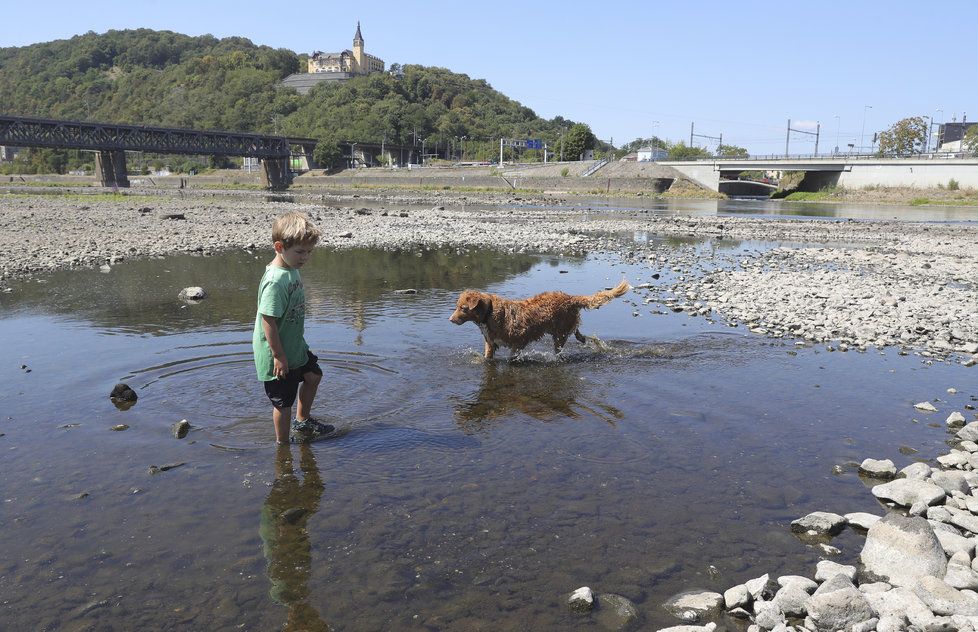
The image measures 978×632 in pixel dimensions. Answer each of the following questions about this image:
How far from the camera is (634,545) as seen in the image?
4.94 metres

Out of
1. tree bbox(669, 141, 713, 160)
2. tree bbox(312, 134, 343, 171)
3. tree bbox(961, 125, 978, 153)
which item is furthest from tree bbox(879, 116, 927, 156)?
tree bbox(312, 134, 343, 171)

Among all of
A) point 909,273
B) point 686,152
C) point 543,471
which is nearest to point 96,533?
point 543,471

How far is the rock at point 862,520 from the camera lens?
16.8ft

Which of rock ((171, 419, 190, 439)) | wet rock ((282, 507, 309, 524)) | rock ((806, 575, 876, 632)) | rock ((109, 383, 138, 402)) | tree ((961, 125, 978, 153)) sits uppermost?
tree ((961, 125, 978, 153))

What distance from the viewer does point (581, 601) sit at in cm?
416

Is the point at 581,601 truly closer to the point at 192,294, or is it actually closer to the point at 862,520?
the point at 862,520

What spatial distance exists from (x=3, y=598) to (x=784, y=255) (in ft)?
80.9

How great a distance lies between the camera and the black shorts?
609 cm

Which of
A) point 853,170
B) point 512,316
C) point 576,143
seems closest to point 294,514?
point 512,316

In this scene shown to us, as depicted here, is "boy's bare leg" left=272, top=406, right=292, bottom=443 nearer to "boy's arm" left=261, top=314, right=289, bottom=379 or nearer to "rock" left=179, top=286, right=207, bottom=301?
"boy's arm" left=261, top=314, right=289, bottom=379

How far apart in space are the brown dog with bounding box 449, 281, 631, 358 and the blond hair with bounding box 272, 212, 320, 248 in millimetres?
3961

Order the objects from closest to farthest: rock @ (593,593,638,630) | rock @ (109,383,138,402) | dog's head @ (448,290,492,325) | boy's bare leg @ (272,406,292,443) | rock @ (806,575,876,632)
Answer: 1. rock @ (806,575,876,632)
2. rock @ (593,593,638,630)
3. boy's bare leg @ (272,406,292,443)
4. rock @ (109,383,138,402)
5. dog's head @ (448,290,492,325)

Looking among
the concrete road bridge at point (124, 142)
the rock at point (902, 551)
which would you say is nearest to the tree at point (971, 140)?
the concrete road bridge at point (124, 142)

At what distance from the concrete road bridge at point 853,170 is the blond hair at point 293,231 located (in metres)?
99.8
